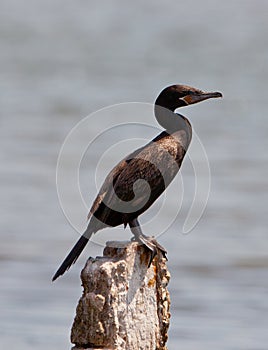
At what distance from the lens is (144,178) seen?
784 cm

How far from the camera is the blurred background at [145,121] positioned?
40.1ft

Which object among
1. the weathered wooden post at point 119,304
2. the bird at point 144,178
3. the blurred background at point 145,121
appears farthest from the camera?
the blurred background at point 145,121

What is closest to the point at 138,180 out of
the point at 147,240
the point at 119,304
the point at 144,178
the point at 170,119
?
the point at 144,178

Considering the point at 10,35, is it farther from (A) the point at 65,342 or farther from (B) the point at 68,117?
(A) the point at 65,342

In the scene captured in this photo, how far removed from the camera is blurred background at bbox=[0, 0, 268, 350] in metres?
12.2

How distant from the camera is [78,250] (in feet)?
24.2

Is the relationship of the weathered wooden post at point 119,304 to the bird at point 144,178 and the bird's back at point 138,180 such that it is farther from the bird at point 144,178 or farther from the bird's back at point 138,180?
the bird's back at point 138,180

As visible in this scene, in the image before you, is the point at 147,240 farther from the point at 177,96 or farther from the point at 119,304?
the point at 177,96

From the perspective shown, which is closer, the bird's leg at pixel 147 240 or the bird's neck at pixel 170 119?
the bird's leg at pixel 147 240

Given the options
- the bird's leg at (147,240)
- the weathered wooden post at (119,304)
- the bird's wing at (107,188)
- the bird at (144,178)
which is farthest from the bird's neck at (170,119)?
the weathered wooden post at (119,304)

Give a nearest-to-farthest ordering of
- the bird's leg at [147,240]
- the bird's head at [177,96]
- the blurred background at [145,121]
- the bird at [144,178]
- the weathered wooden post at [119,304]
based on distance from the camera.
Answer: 1. the weathered wooden post at [119,304]
2. the bird's leg at [147,240]
3. the bird at [144,178]
4. the bird's head at [177,96]
5. the blurred background at [145,121]

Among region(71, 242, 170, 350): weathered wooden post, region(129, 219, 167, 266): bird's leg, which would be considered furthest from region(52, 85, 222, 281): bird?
region(71, 242, 170, 350): weathered wooden post

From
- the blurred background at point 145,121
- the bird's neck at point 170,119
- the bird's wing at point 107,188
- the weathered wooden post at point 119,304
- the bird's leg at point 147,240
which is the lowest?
the weathered wooden post at point 119,304

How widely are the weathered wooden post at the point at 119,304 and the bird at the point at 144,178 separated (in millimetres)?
169
